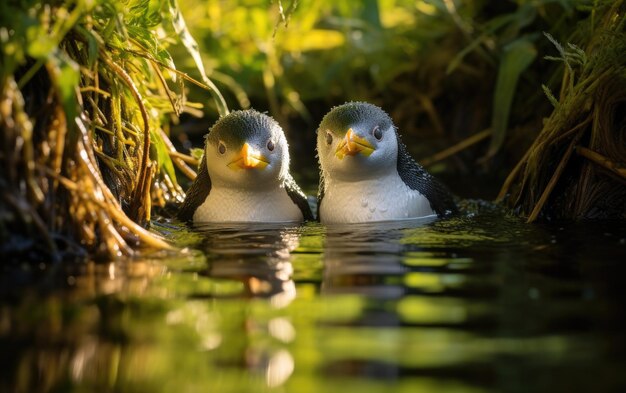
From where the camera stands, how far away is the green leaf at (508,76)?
7227 mm

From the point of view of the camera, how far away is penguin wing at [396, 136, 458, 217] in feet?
19.8

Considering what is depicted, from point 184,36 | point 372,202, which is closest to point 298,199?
point 372,202

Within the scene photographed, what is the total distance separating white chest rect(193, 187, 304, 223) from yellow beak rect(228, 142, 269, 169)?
0.22m

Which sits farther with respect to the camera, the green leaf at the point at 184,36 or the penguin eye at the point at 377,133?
the penguin eye at the point at 377,133

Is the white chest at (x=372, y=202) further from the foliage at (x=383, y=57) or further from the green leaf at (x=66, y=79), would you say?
the green leaf at (x=66, y=79)

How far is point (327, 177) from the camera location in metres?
6.13

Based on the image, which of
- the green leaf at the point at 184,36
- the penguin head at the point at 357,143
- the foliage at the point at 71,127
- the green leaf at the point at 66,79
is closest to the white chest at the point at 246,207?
the penguin head at the point at 357,143

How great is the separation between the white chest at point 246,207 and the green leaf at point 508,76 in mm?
2010

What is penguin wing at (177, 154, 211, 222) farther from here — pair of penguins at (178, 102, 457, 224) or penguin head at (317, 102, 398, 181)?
penguin head at (317, 102, 398, 181)

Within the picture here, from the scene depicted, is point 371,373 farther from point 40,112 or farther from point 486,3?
point 486,3

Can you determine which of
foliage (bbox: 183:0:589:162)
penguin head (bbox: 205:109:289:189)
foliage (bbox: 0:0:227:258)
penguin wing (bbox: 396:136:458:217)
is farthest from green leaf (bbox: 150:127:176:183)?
foliage (bbox: 183:0:589:162)

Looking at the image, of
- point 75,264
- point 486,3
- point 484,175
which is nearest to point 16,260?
point 75,264

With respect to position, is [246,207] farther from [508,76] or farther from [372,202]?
[508,76]

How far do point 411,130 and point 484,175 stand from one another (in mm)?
1547
